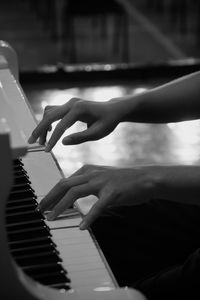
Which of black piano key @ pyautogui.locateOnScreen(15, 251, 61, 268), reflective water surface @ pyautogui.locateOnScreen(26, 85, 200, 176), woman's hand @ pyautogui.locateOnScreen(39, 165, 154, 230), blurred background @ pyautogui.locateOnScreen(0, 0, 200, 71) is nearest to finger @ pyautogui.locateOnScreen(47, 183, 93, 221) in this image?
woman's hand @ pyautogui.locateOnScreen(39, 165, 154, 230)

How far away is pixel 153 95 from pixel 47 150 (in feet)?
1.14

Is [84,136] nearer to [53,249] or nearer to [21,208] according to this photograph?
[21,208]

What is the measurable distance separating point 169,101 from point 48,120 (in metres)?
0.37

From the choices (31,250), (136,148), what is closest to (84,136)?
(31,250)

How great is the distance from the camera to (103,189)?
4.59 ft

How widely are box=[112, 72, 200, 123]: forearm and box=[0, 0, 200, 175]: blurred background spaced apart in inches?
74.5

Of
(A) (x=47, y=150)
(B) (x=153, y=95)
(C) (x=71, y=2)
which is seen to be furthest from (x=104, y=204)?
(C) (x=71, y=2)

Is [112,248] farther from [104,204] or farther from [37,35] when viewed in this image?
[37,35]

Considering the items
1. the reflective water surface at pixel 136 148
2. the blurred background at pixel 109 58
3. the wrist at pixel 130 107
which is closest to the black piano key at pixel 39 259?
the wrist at pixel 130 107

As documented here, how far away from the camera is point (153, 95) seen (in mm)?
1962

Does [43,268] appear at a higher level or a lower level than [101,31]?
higher

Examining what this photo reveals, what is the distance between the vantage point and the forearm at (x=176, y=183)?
144 cm

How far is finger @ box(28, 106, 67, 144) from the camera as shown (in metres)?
1.75

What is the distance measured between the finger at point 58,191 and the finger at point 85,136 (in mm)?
259
